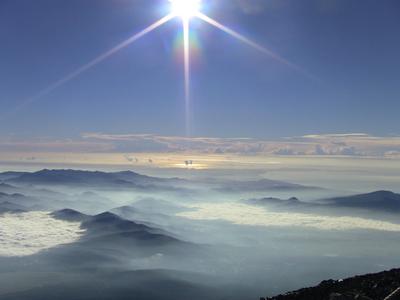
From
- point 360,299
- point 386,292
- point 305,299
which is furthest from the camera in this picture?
point 305,299

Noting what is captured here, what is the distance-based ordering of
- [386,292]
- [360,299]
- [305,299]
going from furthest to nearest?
[305,299], [386,292], [360,299]

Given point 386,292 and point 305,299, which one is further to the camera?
point 305,299

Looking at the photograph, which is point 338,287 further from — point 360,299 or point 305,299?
point 360,299

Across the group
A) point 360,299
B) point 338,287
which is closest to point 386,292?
point 360,299

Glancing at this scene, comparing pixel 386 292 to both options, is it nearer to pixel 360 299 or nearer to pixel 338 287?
pixel 360 299

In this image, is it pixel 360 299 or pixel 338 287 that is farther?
pixel 338 287

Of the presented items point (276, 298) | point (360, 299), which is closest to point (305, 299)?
point (276, 298)
